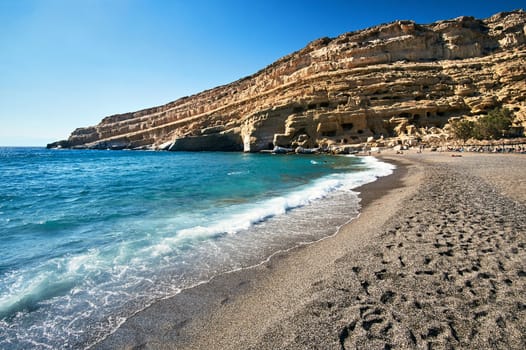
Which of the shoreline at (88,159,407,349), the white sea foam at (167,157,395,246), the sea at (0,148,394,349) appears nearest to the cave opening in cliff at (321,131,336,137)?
the white sea foam at (167,157,395,246)

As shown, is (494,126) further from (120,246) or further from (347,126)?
(120,246)

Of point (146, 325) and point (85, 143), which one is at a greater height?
point (85, 143)

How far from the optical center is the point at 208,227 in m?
7.22

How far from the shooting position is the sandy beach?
8.41 feet

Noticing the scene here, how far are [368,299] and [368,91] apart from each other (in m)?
47.4

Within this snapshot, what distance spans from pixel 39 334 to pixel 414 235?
6.28 meters

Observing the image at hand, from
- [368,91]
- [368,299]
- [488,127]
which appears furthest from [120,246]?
[368,91]

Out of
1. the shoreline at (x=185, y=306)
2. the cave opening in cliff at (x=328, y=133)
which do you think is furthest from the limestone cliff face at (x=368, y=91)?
the shoreline at (x=185, y=306)

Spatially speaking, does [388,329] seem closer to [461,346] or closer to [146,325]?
[461,346]

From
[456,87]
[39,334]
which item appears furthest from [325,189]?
[456,87]

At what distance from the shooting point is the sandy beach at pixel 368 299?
2.56 m

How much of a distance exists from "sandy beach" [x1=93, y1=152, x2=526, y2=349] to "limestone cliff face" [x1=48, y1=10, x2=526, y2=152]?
3686 centimetres

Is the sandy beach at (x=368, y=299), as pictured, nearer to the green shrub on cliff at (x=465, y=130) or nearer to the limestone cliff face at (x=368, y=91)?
the green shrub on cliff at (x=465, y=130)

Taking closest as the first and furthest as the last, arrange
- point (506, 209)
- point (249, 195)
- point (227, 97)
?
point (506, 209), point (249, 195), point (227, 97)
